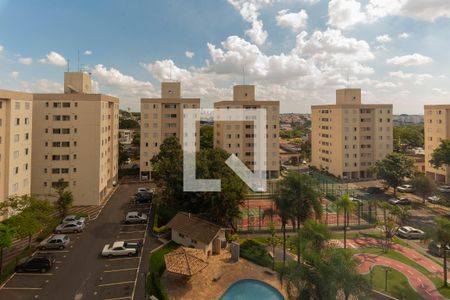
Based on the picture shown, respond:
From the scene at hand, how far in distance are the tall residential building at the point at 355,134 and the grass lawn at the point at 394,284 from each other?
31367 mm

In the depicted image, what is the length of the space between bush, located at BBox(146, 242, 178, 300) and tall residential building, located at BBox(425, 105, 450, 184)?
149ft

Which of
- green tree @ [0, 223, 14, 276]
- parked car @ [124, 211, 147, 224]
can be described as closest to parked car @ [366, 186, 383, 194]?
parked car @ [124, 211, 147, 224]

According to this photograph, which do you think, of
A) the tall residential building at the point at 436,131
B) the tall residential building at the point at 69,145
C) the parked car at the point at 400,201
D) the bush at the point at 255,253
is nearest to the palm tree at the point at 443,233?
the bush at the point at 255,253

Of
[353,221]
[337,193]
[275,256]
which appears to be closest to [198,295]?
[275,256]

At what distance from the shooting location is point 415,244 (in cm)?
2455

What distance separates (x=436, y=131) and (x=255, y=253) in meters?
42.8

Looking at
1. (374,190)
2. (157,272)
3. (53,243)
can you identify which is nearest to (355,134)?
(374,190)

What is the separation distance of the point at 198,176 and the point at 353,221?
1624 centimetres

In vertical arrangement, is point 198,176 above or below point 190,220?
above

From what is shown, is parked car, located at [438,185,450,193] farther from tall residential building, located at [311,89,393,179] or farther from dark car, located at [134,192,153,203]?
dark car, located at [134,192,153,203]

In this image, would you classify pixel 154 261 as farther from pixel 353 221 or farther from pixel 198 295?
pixel 353 221

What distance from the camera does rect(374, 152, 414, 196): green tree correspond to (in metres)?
38.2

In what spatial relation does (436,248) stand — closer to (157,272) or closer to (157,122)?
(157,272)

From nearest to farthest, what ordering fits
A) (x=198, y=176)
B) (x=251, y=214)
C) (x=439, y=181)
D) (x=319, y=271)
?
1. (x=319, y=271)
2. (x=198, y=176)
3. (x=251, y=214)
4. (x=439, y=181)
